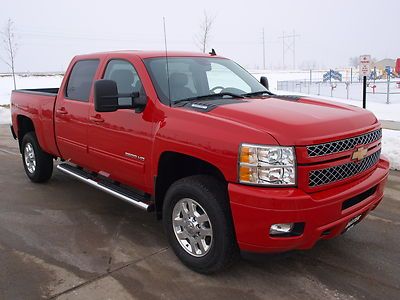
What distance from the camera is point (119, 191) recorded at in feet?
14.4

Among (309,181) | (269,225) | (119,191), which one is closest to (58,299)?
(119,191)

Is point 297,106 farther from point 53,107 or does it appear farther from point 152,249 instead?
point 53,107

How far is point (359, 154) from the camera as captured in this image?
11.1 feet

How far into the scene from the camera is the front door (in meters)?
3.98

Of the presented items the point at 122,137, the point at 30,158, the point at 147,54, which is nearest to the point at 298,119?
the point at 122,137

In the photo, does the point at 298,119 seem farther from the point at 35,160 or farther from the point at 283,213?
the point at 35,160

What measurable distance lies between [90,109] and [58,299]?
2143 mm

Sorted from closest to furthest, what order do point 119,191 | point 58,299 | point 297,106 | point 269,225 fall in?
point 269,225, point 58,299, point 297,106, point 119,191

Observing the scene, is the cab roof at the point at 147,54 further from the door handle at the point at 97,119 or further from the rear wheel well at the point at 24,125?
the rear wheel well at the point at 24,125

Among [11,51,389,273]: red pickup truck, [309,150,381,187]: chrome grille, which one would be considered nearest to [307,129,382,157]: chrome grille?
[11,51,389,273]: red pickup truck

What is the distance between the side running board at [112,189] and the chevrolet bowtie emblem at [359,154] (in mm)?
1832

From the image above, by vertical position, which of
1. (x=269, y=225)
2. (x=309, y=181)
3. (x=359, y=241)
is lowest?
(x=359, y=241)

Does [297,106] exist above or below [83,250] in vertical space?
above

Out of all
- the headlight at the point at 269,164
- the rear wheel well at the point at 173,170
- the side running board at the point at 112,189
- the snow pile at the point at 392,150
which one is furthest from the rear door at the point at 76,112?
the snow pile at the point at 392,150
